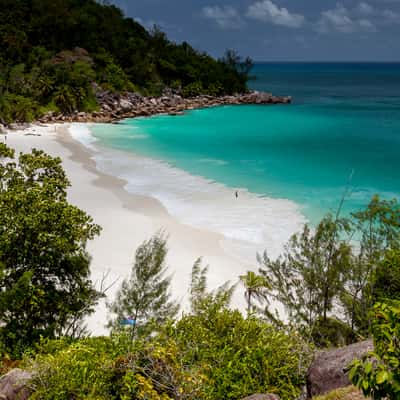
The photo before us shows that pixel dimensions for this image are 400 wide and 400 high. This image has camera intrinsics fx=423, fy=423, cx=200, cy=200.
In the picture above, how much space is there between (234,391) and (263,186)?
2737 centimetres

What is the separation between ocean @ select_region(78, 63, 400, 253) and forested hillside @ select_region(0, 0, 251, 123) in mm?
10525

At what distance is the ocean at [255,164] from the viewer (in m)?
29.1

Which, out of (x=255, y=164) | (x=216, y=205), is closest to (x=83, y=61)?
(x=255, y=164)

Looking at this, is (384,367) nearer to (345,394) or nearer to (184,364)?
(345,394)

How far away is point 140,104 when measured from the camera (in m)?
74.1

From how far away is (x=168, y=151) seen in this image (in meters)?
48.1

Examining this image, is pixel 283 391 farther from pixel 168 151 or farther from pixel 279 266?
pixel 168 151

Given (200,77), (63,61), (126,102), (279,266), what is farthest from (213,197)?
(200,77)

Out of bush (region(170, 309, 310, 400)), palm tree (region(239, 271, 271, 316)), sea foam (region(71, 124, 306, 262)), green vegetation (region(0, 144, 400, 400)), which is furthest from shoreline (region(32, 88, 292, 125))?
bush (region(170, 309, 310, 400))

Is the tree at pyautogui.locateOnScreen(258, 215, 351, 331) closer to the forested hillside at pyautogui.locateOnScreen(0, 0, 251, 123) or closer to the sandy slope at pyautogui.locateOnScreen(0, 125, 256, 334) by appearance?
the sandy slope at pyautogui.locateOnScreen(0, 125, 256, 334)

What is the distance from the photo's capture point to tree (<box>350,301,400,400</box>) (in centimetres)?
445

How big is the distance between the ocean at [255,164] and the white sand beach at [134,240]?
1417mm

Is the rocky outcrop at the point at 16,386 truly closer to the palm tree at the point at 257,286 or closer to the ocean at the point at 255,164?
the palm tree at the point at 257,286

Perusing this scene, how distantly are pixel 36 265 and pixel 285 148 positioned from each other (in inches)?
1718
